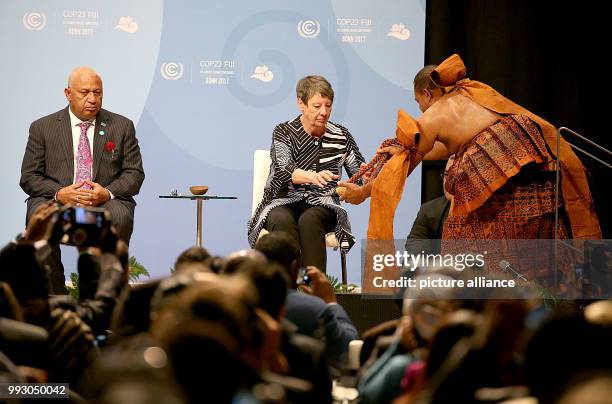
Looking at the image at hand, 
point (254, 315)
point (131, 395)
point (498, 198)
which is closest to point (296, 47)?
point (498, 198)

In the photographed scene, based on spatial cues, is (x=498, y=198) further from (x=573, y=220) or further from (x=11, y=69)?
(x=11, y=69)

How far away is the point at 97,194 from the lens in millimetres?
5219

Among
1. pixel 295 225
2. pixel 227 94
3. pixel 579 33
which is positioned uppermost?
pixel 579 33

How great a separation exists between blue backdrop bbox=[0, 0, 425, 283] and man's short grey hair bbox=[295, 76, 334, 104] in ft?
4.52

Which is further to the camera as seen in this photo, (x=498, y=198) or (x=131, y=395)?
(x=498, y=198)

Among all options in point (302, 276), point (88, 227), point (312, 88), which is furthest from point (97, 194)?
point (88, 227)

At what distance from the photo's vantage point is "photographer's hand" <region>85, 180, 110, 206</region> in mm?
5199

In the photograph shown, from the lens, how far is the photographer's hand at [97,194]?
5199 mm

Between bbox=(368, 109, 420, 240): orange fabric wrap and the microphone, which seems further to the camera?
bbox=(368, 109, 420, 240): orange fabric wrap

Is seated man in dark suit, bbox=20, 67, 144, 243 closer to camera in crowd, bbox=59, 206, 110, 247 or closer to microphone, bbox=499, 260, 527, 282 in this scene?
microphone, bbox=499, 260, 527, 282

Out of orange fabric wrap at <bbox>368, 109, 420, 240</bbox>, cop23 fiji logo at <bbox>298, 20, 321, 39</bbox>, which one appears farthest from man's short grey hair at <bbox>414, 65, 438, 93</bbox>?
cop23 fiji logo at <bbox>298, 20, 321, 39</bbox>

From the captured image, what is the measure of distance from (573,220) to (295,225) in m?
1.88

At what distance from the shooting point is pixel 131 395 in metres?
1.04

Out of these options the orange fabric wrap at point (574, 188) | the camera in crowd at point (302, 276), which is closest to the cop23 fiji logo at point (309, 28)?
the orange fabric wrap at point (574, 188)
